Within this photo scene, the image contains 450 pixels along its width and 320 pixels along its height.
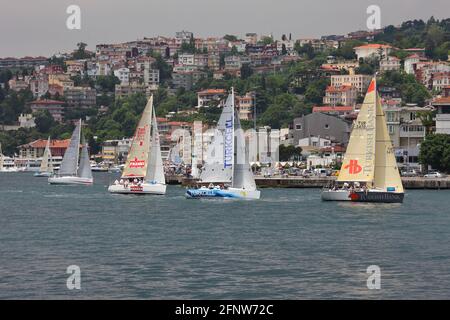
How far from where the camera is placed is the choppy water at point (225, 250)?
2566 cm

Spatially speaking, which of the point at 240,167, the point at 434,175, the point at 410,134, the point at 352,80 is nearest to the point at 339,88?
the point at 352,80

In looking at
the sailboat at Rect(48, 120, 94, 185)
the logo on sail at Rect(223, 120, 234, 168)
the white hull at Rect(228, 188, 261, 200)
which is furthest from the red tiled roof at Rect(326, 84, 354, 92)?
the logo on sail at Rect(223, 120, 234, 168)

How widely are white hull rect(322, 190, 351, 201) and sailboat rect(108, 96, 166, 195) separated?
29.1 feet

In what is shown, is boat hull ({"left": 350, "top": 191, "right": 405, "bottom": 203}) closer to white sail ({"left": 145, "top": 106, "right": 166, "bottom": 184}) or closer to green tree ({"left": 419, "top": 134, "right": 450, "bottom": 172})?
white sail ({"left": 145, "top": 106, "right": 166, "bottom": 184})

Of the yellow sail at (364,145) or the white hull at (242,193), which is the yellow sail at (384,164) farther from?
the white hull at (242,193)

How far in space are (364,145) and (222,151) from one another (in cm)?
587

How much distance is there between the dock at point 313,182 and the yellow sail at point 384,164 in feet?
72.5

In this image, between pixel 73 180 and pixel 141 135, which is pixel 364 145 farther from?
pixel 73 180

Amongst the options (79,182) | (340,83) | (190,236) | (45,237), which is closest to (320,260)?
(190,236)

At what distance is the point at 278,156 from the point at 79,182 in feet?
108

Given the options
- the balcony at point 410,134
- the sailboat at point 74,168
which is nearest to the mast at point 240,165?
the sailboat at point 74,168

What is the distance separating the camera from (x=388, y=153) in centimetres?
5338

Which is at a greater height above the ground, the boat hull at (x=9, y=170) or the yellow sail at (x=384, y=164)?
the yellow sail at (x=384, y=164)
